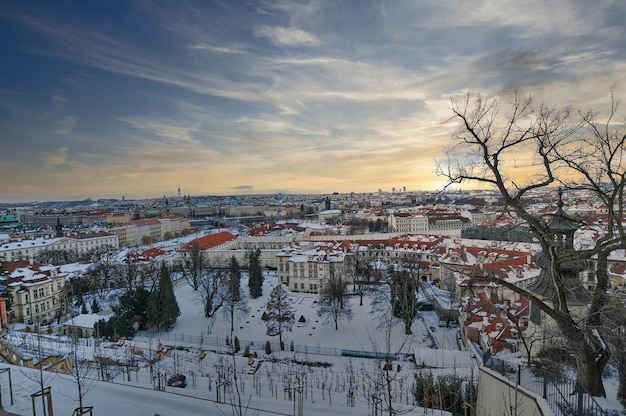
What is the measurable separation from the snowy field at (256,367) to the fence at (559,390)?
80.7 inches

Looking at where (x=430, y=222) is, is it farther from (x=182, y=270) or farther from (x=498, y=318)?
(x=498, y=318)

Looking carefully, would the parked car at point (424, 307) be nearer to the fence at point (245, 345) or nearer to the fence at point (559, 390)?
the fence at point (245, 345)

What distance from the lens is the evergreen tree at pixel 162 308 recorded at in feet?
69.2

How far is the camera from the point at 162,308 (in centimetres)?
2147

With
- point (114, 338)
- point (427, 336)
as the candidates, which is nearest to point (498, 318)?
point (427, 336)

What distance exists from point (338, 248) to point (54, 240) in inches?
1634

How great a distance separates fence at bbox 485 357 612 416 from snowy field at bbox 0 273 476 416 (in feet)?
6.72

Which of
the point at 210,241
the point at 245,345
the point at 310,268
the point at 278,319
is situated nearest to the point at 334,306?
the point at 278,319

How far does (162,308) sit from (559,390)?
20.6 metres

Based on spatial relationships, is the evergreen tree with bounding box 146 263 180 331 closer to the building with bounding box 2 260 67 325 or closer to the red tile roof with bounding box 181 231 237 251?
the building with bounding box 2 260 67 325

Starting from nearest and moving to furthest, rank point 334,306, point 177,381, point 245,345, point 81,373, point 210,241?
point 81,373, point 177,381, point 245,345, point 334,306, point 210,241

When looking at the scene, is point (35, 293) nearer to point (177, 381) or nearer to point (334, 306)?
point (177, 381)

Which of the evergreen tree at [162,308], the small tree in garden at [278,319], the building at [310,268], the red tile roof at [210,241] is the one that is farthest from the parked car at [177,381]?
the red tile roof at [210,241]

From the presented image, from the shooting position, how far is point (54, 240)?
51125 millimetres
